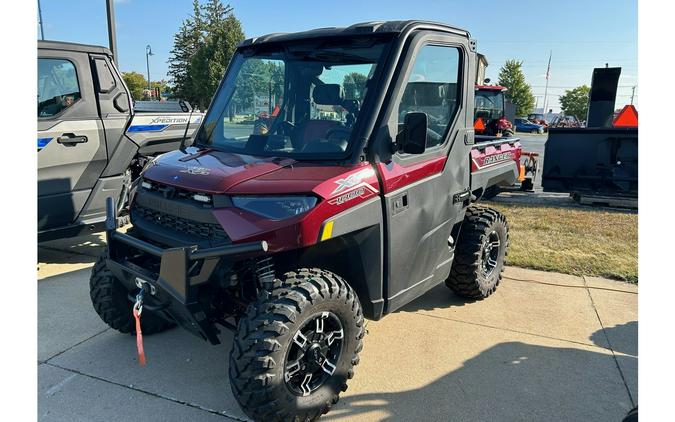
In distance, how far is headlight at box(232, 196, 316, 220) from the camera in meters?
2.67

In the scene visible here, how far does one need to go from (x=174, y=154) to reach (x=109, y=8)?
674 centimetres

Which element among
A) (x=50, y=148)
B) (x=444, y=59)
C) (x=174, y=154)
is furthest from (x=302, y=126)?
(x=50, y=148)

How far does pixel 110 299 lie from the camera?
356 cm

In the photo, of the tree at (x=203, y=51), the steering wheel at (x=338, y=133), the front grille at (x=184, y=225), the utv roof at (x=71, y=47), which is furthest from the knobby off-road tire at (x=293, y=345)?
the tree at (x=203, y=51)

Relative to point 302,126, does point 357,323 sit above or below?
below

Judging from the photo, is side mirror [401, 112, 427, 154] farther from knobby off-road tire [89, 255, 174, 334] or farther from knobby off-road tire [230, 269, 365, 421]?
knobby off-road tire [89, 255, 174, 334]

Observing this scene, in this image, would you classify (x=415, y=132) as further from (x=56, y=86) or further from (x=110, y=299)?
(x=56, y=86)

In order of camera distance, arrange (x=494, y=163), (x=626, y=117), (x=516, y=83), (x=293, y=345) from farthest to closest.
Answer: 1. (x=516, y=83)
2. (x=626, y=117)
3. (x=494, y=163)
4. (x=293, y=345)

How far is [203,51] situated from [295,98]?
3261 centimetres

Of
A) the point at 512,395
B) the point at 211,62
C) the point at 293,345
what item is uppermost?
the point at 211,62

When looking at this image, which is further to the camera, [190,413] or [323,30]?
[323,30]

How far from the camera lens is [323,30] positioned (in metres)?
3.41

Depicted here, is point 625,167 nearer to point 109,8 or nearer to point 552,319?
point 552,319

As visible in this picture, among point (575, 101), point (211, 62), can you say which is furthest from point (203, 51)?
point (575, 101)
